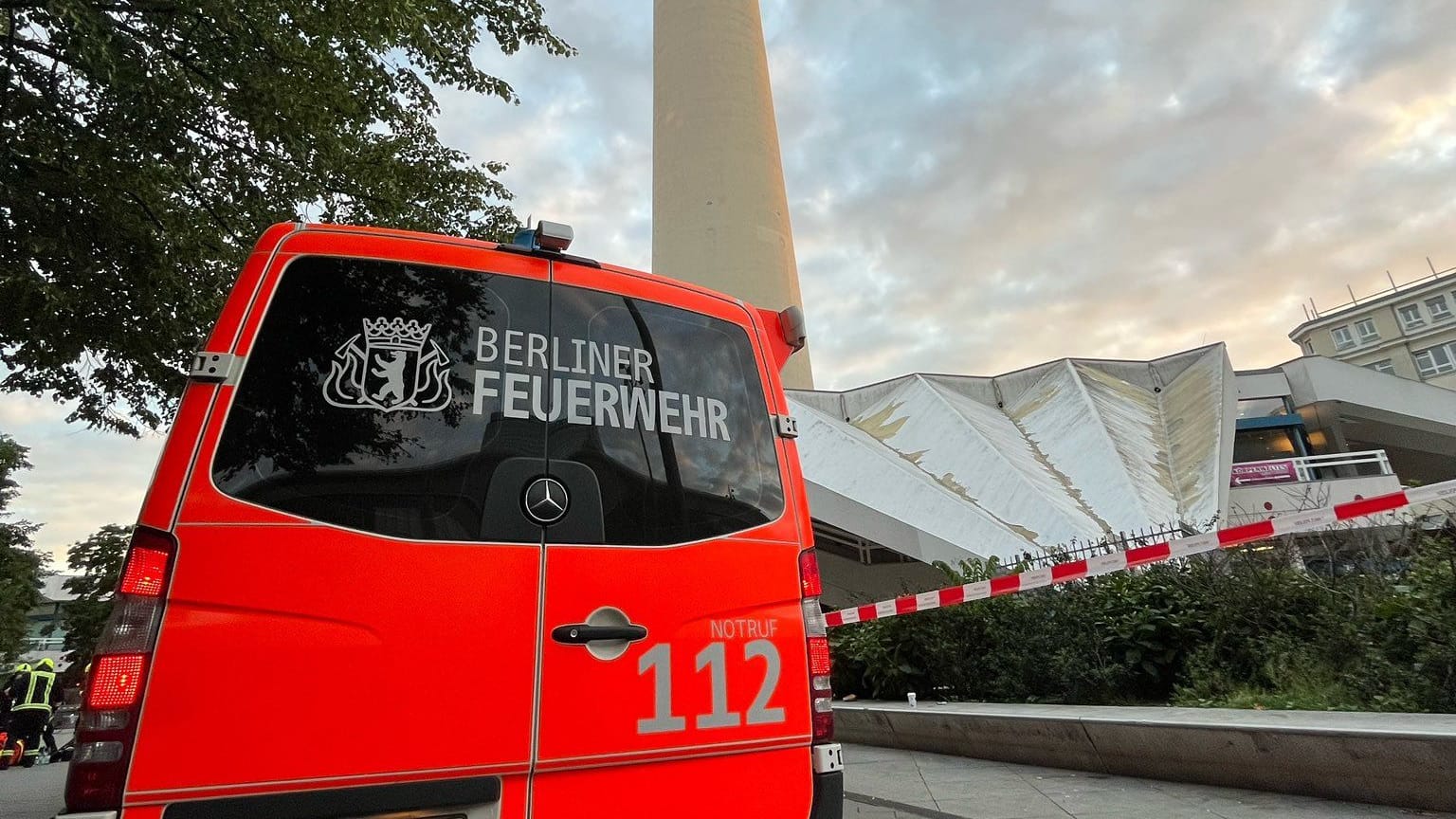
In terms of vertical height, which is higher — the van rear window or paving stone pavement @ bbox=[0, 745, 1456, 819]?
the van rear window

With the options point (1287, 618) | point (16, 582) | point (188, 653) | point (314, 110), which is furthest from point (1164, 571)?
point (16, 582)

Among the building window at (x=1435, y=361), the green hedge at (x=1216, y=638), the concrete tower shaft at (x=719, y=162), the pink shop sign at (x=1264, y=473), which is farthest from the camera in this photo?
the building window at (x=1435, y=361)

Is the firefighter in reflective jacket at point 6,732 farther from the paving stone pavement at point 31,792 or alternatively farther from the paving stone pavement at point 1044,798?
the paving stone pavement at point 1044,798

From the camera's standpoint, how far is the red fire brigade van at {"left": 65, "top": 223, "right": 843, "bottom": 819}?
1.67 m

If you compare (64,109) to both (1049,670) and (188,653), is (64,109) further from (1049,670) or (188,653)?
(1049,670)

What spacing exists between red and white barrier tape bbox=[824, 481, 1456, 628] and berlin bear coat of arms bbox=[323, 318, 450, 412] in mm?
5935

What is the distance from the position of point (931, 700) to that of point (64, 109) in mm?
9920

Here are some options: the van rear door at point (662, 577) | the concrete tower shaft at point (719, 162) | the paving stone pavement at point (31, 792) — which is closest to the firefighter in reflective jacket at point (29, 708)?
the paving stone pavement at point (31, 792)

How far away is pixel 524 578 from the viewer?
1.99 meters

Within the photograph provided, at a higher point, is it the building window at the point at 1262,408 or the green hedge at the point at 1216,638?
the building window at the point at 1262,408

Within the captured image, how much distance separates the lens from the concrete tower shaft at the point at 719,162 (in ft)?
116

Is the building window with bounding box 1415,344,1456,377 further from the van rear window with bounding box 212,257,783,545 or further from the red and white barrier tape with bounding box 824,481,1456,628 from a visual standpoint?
the van rear window with bounding box 212,257,783,545

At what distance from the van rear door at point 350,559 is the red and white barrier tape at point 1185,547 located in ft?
19.1

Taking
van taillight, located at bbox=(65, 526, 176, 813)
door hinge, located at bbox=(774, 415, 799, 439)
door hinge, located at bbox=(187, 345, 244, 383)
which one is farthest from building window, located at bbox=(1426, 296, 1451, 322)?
van taillight, located at bbox=(65, 526, 176, 813)
